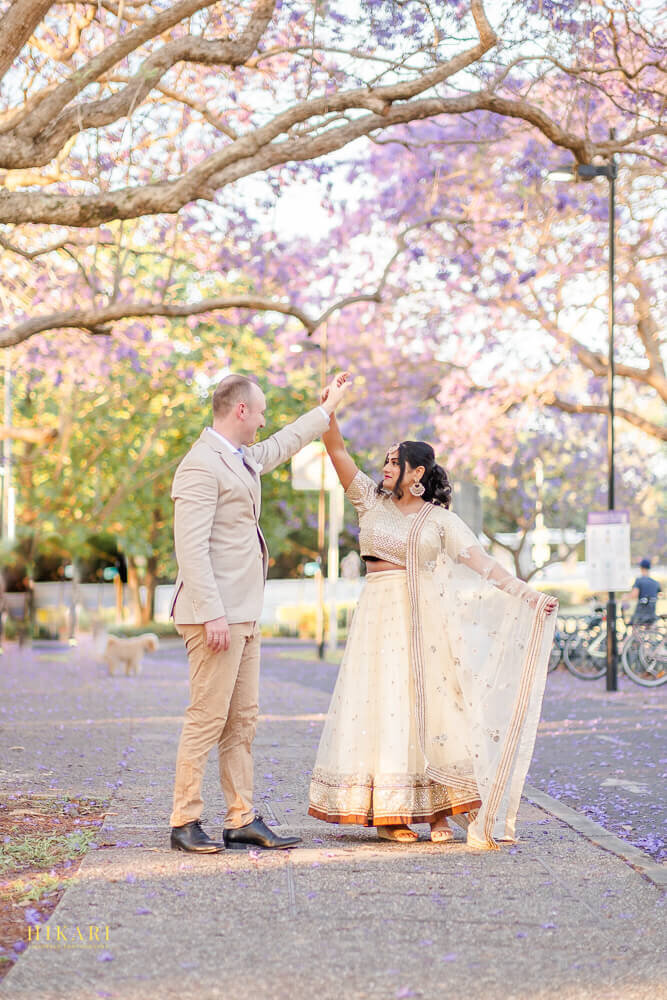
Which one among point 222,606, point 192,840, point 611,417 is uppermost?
point 611,417

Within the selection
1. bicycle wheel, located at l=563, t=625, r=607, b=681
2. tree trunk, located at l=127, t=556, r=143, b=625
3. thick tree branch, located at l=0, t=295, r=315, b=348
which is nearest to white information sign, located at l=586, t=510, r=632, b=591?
bicycle wheel, located at l=563, t=625, r=607, b=681

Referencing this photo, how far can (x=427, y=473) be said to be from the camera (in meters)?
6.84

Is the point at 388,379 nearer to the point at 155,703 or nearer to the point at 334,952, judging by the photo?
the point at 155,703

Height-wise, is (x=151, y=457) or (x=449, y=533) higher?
(x=151, y=457)

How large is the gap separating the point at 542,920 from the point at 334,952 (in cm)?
89

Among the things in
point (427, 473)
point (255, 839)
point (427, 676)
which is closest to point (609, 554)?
point (427, 473)

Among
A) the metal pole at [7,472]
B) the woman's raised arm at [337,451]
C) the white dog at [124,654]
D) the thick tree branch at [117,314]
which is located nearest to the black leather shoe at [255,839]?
the woman's raised arm at [337,451]

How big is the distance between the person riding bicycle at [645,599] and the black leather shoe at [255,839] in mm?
15030

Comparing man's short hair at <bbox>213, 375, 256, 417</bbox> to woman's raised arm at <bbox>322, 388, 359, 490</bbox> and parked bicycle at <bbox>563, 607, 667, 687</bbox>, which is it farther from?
parked bicycle at <bbox>563, 607, 667, 687</bbox>

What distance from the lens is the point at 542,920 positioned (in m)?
4.94

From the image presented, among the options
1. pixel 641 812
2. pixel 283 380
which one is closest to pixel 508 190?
pixel 283 380

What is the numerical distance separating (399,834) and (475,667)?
33.7 inches

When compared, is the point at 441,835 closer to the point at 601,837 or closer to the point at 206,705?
the point at 601,837

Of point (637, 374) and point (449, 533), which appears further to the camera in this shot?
point (637, 374)
